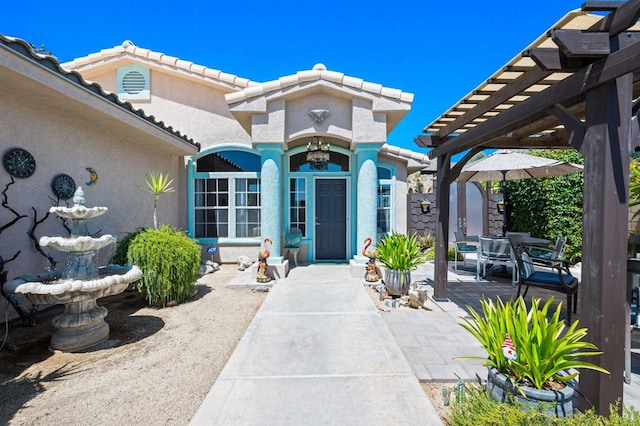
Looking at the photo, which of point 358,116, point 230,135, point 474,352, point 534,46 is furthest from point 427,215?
point 534,46

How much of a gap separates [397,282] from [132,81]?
10132 mm

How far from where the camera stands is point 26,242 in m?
4.82

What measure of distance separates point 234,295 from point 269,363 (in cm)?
301

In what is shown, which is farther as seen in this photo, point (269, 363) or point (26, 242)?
point (26, 242)

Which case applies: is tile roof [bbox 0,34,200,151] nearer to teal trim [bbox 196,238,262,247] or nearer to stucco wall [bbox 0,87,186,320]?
stucco wall [bbox 0,87,186,320]

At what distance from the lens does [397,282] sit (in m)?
5.51

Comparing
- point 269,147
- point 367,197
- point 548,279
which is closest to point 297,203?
point 269,147

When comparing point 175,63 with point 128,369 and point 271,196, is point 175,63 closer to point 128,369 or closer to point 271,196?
point 271,196

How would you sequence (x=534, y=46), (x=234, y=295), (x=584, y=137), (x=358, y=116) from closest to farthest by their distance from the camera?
(x=584, y=137), (x=534, y=46), (x=234, y=295), (x=358, y=116)

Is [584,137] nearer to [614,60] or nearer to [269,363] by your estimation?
[614,60]

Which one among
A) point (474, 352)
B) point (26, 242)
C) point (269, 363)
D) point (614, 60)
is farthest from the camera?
point (26, 242)

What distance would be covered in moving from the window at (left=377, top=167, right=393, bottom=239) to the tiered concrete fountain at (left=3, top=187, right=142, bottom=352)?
6.69 m

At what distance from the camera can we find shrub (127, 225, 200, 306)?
Result: 5.16m

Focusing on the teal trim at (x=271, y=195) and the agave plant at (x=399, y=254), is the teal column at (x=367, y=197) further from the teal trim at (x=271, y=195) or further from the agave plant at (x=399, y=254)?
the teal trim at (x=271, y=195)
